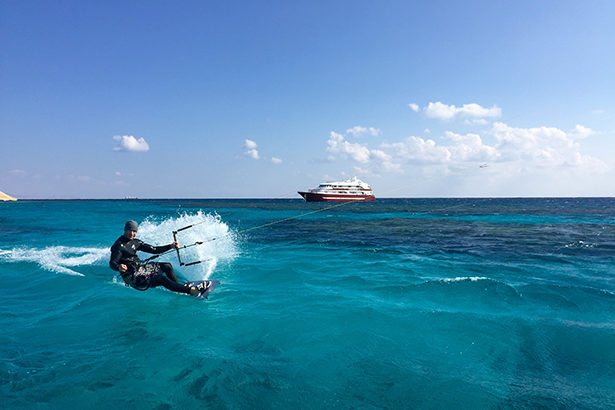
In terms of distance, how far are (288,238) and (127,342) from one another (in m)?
18.6

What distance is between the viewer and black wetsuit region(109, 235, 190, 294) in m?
9.02

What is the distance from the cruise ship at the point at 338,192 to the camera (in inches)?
4134

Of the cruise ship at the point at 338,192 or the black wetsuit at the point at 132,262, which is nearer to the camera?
the black wetsuit at the point at 132,262

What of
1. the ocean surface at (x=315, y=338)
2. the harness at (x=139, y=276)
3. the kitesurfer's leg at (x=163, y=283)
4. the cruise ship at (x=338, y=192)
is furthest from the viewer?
the cruise ship at (x=338, y=192)

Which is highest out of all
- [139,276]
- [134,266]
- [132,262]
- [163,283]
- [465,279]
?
[132,262]

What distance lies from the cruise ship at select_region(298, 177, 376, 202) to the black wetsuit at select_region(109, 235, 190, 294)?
9554cm

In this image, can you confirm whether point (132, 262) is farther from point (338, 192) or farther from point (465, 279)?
point (338, 192)

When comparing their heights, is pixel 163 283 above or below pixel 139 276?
below

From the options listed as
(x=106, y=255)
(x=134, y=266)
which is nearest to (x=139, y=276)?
(x=134, y=266)

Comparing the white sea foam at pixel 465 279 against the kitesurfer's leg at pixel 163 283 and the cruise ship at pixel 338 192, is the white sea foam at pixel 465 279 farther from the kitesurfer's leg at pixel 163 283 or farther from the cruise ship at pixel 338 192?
the cruise ship at pixel 338 192

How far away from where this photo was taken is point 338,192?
10588 centimetres

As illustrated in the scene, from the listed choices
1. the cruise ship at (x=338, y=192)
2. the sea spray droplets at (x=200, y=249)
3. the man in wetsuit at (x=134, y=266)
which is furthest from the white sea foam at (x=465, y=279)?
the cruise ship at (x=338, y=192)

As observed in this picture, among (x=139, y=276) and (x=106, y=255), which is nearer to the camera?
(x=139, y=276)

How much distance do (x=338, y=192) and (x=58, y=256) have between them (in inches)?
3625
